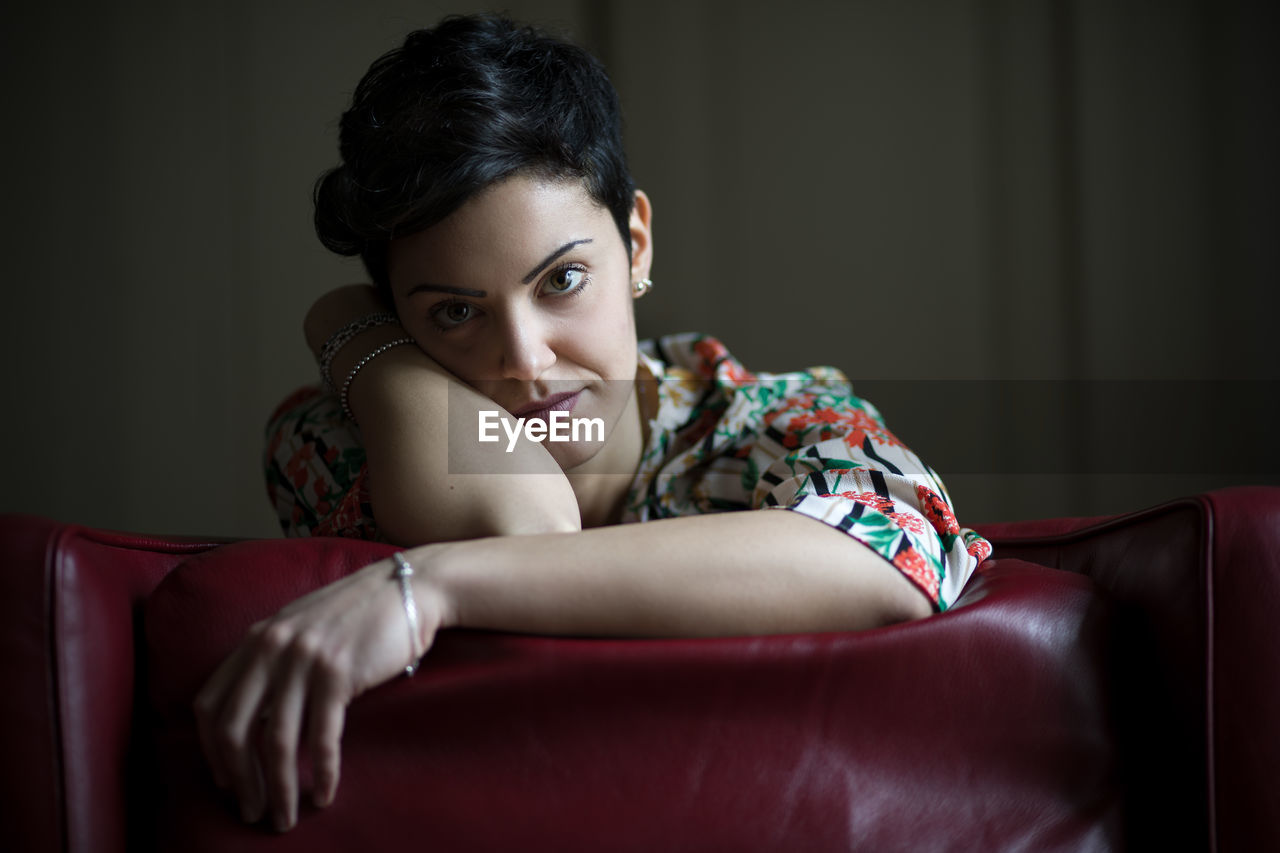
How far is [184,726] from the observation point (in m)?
0.63

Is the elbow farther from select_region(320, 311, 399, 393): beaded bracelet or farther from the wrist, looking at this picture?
select_region(320, 311, 399, 393): beaded bracelet

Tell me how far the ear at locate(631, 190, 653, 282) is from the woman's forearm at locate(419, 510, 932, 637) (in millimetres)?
596

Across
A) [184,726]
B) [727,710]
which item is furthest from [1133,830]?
[184,726]

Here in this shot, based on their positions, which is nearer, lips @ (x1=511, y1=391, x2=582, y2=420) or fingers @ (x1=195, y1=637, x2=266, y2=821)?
fingers @ (x1=195, y1=637, x2=266, y2=821)

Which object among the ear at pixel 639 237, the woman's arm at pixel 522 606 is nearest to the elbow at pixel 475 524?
the woman's arm at pixel 522 606

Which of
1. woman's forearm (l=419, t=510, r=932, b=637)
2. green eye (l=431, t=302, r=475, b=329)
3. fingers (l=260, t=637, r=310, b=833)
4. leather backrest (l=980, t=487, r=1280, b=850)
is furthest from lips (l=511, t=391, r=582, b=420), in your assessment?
leather backrest (l=980, t=487, r=1280, b=850)

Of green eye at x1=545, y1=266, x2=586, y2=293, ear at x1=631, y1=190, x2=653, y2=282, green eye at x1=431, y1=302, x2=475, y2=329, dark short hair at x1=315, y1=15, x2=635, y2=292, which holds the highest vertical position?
dark short hair at x1=315, y1=15, x2=635, y2=292

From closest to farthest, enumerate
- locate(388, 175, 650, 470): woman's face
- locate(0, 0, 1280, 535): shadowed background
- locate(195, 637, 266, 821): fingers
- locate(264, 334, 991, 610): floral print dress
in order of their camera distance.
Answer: locate(195, 637, 266, 821): fingers, locate(264, 334, 991, 610): floral print dress, locate(388, 175, 650, 470): woman's face, locate(0, 0, 1280, 535): shadowed background

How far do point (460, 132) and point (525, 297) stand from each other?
190 mm

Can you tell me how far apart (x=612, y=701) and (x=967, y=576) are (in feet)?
1.19

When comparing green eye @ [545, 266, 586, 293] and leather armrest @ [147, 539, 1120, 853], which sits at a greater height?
green eye @ [545, 266, 586, 293]

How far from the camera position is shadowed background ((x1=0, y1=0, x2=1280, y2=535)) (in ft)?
7.00

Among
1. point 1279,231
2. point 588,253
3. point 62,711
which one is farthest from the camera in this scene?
point 1279,231

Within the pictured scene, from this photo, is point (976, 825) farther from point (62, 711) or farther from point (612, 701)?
point (62, 711)
